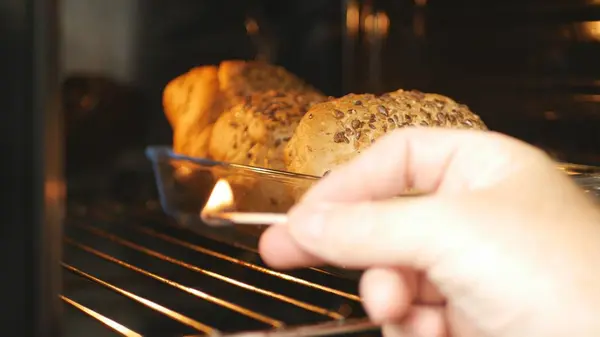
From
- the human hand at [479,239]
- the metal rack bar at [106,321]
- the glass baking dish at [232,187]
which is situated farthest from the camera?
the glass baking dish at [232,187]

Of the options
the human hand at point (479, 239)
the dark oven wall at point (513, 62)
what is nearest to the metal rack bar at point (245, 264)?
the human hand at point (479, 239)

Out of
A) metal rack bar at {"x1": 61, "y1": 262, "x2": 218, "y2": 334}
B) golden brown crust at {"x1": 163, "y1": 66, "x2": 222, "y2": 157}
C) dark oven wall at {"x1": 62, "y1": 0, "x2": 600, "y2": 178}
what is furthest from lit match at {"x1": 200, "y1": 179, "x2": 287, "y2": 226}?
dark oven wall at {"x1": 62, "y1": 0, "x2": 600, "y2": 178}

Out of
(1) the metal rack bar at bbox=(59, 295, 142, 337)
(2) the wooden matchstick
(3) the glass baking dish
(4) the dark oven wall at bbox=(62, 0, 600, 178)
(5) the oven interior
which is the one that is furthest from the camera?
(4) the dark oven wall at bbox=(62, 0, 600, 178)

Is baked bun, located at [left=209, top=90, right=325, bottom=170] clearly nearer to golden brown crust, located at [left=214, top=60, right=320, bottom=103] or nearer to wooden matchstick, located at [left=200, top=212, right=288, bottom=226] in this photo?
golden brown crust, located at [left=214, top=60, right=320, bottom=103]

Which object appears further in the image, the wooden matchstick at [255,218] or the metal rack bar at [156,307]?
the metal rack bar at [156,307]

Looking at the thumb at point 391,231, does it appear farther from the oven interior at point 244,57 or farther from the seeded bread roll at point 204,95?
the seeded bread roll at point 204,95

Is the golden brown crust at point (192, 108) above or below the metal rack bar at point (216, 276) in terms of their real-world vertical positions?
above
